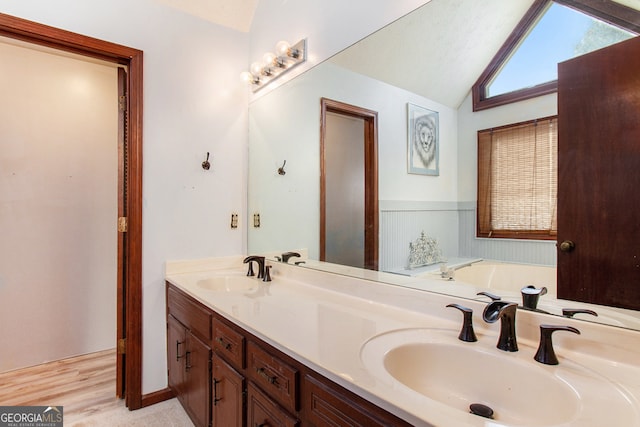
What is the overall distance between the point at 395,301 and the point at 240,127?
1651 mm

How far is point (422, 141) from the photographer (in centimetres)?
143

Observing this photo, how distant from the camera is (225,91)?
225cm

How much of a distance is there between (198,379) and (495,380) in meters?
1.37

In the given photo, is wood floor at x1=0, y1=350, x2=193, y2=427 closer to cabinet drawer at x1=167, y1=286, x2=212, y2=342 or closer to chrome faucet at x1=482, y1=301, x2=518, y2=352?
cabinet drawer at x1=167, y1=286, x2=212, y2=342

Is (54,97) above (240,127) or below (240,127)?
above

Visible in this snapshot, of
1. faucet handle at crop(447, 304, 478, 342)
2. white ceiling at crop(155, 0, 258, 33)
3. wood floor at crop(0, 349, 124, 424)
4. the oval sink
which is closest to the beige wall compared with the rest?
wood floor at crop(0, 349, 124, 424)

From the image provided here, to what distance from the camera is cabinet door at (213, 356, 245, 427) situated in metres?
1.24

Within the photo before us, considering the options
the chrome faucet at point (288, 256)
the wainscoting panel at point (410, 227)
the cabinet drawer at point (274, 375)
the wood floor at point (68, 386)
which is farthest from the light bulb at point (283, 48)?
the wood floor at point (68, 386)

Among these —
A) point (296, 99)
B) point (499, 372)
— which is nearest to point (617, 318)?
point (499, 372)

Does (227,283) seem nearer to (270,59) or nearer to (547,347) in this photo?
(270,59)

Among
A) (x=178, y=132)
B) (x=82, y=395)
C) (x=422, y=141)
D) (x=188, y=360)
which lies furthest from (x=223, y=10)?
(x=82, y=395)

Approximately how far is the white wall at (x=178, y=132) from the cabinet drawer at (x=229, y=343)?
0.81 meters

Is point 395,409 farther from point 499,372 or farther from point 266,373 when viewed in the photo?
point 266,373

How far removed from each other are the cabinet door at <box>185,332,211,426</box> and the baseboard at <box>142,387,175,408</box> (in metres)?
0.34
